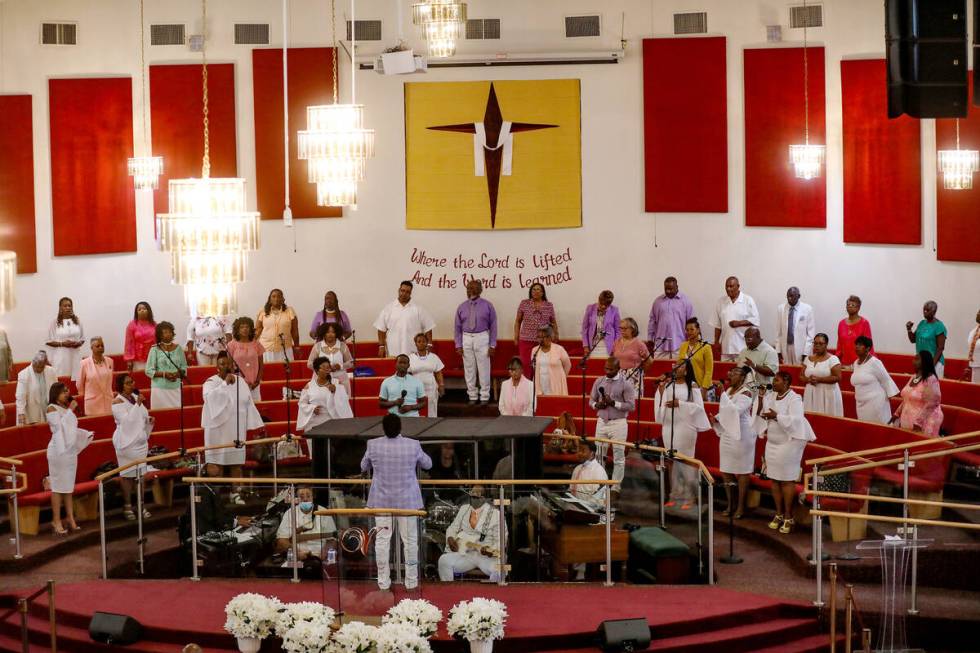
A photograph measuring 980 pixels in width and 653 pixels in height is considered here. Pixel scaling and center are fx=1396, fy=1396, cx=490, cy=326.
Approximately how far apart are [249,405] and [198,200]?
6159mm

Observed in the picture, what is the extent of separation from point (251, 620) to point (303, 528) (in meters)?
1.66

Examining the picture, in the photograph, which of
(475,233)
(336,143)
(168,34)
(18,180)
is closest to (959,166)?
(475,233)

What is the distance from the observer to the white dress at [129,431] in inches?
550

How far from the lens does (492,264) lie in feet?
63.8

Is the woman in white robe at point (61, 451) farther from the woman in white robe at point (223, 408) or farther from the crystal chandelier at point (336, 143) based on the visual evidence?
the crystal chandelier at point (336, 143)

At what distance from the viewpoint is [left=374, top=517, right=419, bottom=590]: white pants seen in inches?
423

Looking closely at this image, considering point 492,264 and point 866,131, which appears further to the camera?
point 492,264

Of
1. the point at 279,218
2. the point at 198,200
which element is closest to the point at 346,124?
the point at 198,200

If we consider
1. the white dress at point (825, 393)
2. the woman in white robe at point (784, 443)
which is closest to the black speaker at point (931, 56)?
the woman in white robe at point (784, 443)

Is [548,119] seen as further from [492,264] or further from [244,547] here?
[244,547]

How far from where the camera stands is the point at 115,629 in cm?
1059

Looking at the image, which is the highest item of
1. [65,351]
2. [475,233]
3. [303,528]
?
[475,233]

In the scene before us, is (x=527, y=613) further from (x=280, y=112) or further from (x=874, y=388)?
(x=280, y=112)

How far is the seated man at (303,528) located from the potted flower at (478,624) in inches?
77.1
